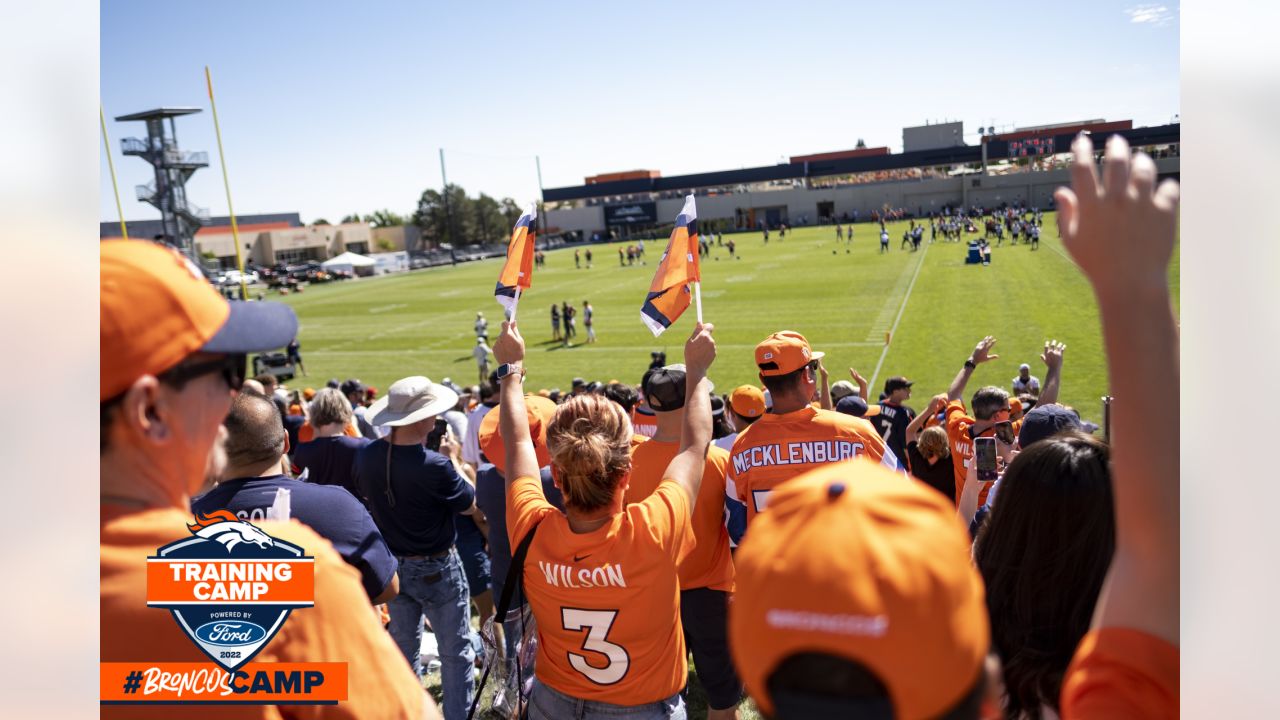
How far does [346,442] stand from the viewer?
17.3 feet

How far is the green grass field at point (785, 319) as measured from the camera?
61.5ft

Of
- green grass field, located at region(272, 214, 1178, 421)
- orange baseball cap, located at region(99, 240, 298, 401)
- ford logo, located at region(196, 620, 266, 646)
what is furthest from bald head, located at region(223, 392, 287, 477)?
green grass field, located at region(272, 214, 1178, 421)

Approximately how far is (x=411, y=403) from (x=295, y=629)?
2.94 meters

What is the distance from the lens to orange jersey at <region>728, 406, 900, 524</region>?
3.90 metres

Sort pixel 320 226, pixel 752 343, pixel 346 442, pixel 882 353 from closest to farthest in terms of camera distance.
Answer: pixel 346 442
pixel 320 226
pixel 882 353
pixel 752 343

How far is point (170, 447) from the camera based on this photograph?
172 centimetres

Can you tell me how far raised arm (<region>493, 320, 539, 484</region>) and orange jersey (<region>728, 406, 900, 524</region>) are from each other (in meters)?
1.22

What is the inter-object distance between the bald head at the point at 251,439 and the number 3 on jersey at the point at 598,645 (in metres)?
1.22

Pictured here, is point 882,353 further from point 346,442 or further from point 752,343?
point 346,442

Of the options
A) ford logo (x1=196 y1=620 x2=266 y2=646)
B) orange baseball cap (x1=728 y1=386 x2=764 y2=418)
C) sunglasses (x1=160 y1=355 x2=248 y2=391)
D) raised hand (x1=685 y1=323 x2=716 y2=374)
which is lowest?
orange baseball cap (x1=728 y1=386 x2=764 y2=418)

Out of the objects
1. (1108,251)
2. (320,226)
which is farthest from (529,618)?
(320,226)

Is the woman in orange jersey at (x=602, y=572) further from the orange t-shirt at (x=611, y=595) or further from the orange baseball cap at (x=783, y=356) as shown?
the orange baseball cap at (x=783, y=356)

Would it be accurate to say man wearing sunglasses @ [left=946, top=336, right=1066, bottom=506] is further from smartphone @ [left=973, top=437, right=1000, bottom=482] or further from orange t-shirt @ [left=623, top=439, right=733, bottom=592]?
orange t-shirt @ [left=623, top=439, right=733, bottom=592]
